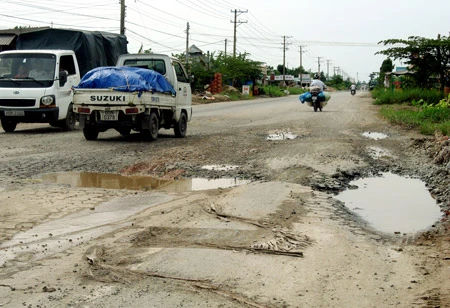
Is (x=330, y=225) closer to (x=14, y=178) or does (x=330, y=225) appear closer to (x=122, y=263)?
(x=122, y=263)

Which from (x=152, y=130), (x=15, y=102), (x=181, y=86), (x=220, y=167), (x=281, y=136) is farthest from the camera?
(x=15, y=102)

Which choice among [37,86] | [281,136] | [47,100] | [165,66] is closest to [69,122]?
[47,100]

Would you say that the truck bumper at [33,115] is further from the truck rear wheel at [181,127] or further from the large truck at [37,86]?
the truck rear wheel at [181,127]

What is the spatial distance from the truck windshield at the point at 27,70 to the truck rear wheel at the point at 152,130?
11.9 feet

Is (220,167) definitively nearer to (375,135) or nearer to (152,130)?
(152,130)

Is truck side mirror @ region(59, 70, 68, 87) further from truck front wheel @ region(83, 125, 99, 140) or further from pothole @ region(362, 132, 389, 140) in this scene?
pothole @ region(362, 132, 389, 140)

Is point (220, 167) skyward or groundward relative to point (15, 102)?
groundward

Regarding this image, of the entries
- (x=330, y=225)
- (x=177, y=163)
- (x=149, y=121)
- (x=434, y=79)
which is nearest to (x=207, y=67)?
(x=434, y=79)

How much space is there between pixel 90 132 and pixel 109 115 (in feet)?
2.49

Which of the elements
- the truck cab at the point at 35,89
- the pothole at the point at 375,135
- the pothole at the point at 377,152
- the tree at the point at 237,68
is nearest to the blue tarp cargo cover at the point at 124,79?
the truck cab at the point at 35,89

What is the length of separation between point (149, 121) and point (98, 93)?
3.91 feet

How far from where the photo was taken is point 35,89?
48.4ft

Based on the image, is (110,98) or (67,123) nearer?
(110,98)

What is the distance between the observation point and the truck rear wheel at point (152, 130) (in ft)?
41.3
